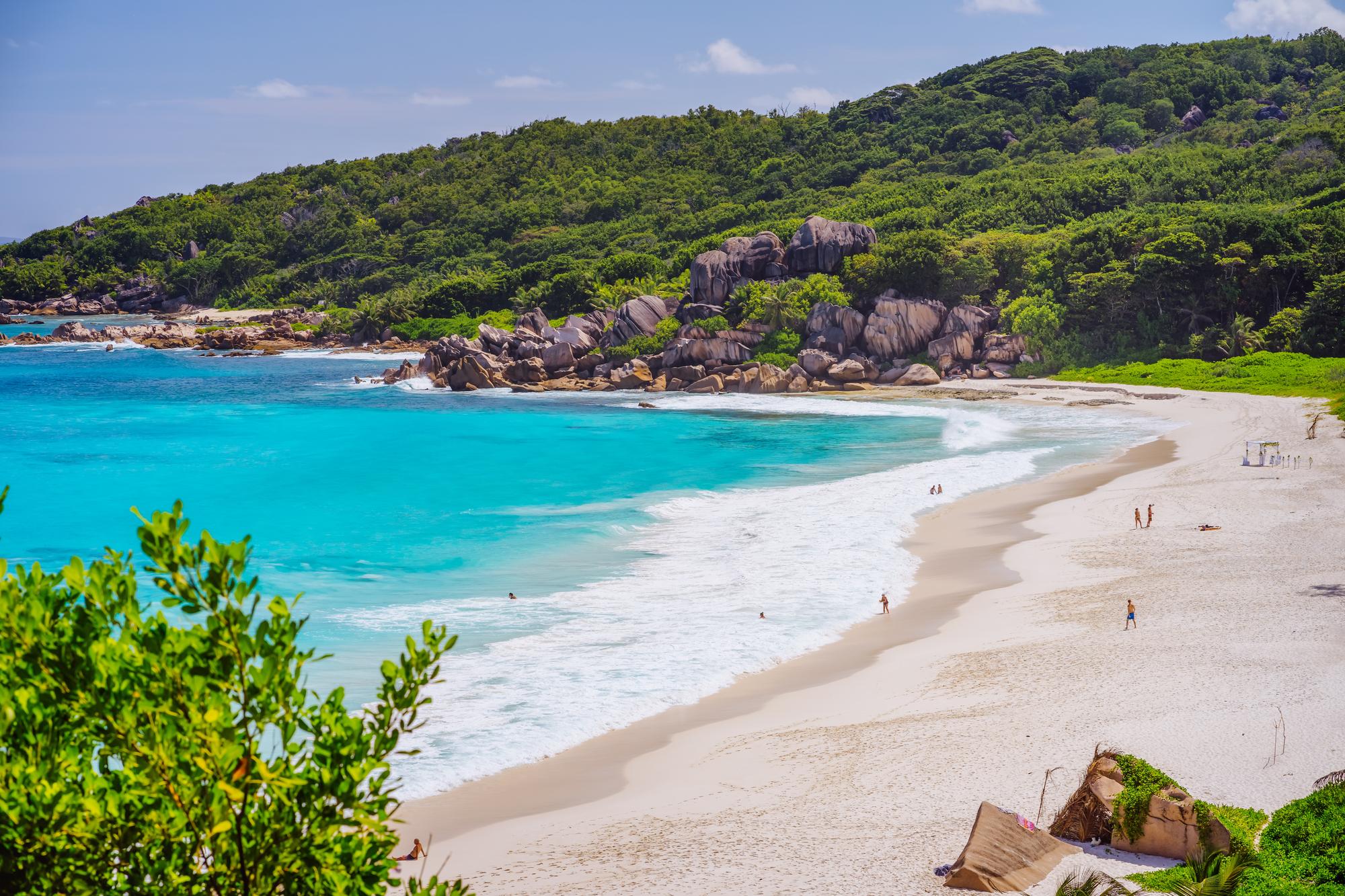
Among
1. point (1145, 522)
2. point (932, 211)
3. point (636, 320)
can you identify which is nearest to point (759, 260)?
point (636, 320)

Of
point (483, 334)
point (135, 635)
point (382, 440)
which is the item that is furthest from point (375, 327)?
point (135, 635)

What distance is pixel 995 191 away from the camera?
102 metres

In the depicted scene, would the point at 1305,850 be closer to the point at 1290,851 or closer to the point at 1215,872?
the point at 1290,851

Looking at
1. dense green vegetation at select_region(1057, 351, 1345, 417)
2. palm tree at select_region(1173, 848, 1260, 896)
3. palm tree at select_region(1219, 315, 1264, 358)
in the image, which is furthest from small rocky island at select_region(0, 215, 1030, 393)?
palm tree at select_region(1173, 848, 1260, 896)

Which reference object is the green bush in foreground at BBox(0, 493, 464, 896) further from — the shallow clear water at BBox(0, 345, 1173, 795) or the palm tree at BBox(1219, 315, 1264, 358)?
the palm tree at BBox(1219, 315, 1264, 358)

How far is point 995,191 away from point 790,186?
40981 mm

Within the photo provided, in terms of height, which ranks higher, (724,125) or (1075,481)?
(724,125)

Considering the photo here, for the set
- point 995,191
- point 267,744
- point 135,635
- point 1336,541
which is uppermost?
point 995,191

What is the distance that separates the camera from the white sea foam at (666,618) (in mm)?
19062

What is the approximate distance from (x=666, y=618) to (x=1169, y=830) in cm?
1441

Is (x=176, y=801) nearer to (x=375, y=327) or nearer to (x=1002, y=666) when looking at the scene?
(x=1002, y=666)

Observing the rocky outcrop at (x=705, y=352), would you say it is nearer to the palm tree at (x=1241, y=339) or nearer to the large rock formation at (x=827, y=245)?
the large rock formation at (x=827, y=245)

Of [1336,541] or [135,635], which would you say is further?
[1336,541]

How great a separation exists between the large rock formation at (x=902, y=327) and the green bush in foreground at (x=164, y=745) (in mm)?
74297
